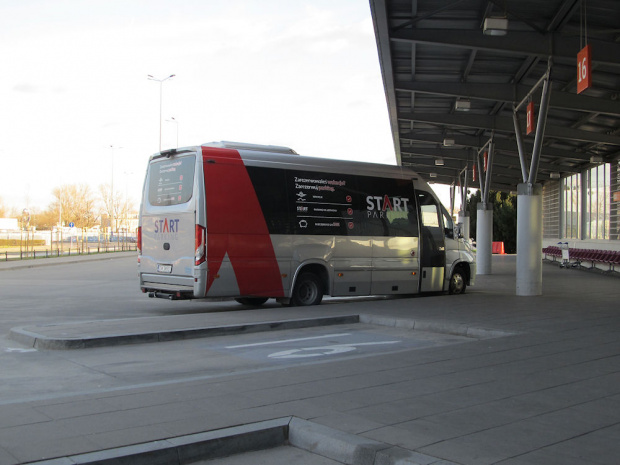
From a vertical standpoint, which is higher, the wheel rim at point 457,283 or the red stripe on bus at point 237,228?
the red stripe on bus at point 237,228

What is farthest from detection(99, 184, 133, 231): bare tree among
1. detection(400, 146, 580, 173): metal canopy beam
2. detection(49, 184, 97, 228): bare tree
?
detection(400, 146, 580, 173): metal canopy beam

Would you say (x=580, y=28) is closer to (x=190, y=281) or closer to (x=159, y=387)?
(x=190, y=281)

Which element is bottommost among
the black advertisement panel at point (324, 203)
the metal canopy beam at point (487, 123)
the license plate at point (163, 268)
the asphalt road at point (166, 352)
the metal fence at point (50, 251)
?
the asphalt road at point (166, 352)

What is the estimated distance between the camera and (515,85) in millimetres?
20094

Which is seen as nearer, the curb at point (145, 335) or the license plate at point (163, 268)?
the curb at point (145, 335)

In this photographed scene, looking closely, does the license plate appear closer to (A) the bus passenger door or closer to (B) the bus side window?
(A) the bus passenger door

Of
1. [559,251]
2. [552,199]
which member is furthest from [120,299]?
[552,199]

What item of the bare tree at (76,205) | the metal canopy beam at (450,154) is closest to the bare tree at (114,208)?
the bare tree at (76,205)

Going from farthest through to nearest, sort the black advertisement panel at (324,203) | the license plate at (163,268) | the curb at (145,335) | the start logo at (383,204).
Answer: the start logo at (383,204)
the black advertisement panel at (324,203)
the license plate at (163,268)
the curb at (145,335)

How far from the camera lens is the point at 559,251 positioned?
36812 mm

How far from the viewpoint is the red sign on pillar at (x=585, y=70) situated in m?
12.6

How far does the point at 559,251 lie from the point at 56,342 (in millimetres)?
33067

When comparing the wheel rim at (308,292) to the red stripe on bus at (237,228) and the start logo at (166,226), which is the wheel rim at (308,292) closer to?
the red stripe on bus at (237,228)

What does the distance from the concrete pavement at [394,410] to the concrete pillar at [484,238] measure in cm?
1860
